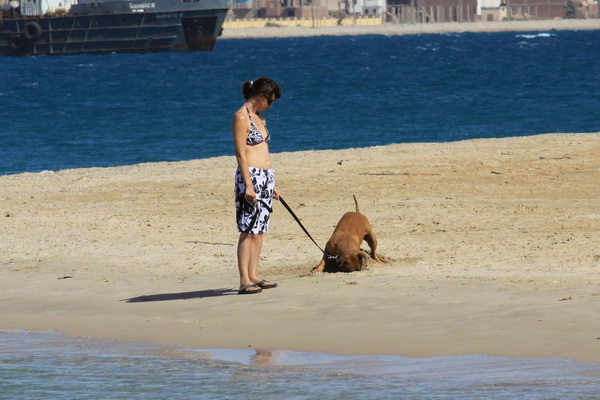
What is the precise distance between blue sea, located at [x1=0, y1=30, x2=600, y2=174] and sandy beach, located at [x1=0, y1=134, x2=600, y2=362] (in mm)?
9876

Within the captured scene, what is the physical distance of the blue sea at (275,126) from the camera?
6.29 metres

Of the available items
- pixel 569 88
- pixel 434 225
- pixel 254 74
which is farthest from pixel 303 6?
pixel 434 225

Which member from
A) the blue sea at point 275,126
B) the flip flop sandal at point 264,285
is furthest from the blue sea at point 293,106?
the flip flop sandal at point 264,285

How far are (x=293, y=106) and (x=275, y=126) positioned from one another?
23.4ft

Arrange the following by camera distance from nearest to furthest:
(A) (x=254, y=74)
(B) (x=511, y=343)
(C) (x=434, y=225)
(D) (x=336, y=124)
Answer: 1. (B) (x=511, y=343)
2. (C) (x=434, y=225)
3. (D) (x=336, y=124)
4. (A) (x=254, y=74)

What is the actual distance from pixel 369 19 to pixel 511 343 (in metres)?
174

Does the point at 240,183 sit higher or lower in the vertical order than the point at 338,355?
higher

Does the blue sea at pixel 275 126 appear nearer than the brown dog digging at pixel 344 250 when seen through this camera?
Yes

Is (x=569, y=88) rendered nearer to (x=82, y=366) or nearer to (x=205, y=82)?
Answer: (x=205, y=82)

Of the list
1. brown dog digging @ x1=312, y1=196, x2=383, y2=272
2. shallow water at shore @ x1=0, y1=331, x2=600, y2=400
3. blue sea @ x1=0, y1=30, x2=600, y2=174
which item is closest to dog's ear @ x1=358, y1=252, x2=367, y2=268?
brown dog digging @ x1=312, y1=196, x2=383, y2=272

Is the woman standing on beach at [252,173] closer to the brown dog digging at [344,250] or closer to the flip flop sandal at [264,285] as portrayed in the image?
the flip flop sandal at [264,285]

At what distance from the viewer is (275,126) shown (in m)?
31.8

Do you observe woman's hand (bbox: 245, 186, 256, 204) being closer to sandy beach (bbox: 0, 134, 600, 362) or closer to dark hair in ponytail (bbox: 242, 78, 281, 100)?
dark hair in ponytail (bbox: 242, 78, 281, 100)

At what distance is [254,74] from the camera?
67250mm
